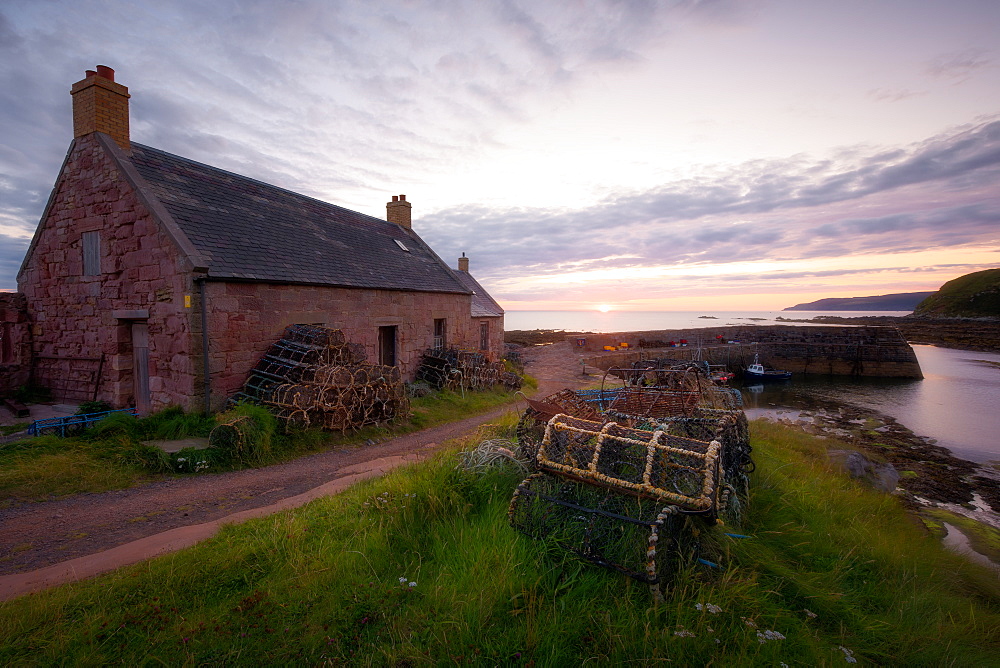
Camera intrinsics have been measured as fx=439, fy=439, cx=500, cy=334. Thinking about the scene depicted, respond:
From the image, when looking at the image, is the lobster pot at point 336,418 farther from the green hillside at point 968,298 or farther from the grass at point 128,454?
the green hillside at point 968,298

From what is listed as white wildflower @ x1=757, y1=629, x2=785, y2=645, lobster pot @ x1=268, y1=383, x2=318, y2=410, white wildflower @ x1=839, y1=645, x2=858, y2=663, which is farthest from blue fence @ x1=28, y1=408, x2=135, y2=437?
white wildflower @ x1=839, y1=645, x2=858, y2=663

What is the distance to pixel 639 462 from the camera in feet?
14.4

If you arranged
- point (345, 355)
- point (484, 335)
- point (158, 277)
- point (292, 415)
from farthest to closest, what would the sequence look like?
1. point (484, 335)
2. point (345, 355)
3. point (158, 277)
4. point (292, 415)

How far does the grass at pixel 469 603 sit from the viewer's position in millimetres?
3113

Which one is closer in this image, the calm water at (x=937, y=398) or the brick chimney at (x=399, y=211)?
the calm water at (x=937, y=398)

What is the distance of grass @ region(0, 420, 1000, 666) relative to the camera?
10.2ft

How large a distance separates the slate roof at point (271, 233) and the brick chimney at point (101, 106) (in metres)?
0.58

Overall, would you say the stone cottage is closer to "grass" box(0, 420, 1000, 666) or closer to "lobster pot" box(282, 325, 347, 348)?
"lobster pot" box(282, 325, 347, 348)

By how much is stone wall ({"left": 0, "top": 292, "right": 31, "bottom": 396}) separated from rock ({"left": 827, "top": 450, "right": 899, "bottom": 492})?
20.6 metres

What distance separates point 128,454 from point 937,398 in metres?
38.6

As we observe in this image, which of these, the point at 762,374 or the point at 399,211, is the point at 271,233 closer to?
the point at 399,211

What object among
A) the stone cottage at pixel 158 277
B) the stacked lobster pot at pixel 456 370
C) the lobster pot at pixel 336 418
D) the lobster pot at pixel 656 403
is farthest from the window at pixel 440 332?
the lobster pot at pixel 656 403

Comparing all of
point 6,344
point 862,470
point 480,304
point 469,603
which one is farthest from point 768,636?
point 480,304

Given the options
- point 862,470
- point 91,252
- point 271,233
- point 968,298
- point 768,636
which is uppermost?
point 968,298
